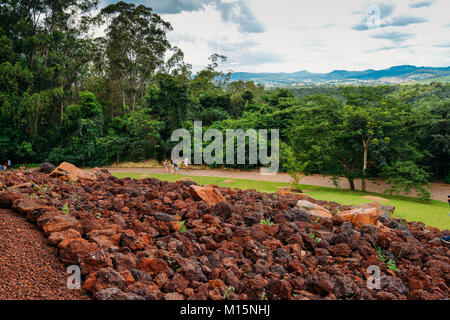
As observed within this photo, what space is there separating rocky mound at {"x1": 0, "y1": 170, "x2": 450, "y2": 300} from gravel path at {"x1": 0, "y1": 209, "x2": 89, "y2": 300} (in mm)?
113

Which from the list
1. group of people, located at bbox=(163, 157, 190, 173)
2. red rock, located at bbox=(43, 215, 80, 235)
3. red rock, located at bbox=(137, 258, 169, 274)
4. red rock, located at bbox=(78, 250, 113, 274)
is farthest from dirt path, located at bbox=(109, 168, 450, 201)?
red rock, located at bbox=(78, 250, 113, 274)

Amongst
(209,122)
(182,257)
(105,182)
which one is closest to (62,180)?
(105,182)

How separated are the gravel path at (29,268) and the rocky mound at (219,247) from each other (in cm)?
11

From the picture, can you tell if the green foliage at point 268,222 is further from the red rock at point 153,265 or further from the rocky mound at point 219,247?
the red rock at point 153,265

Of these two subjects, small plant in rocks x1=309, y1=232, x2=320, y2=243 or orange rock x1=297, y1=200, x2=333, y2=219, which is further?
orange rock x1=297, y1=200, x2=333, y2=219

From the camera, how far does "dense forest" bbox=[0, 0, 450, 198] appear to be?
14.4m

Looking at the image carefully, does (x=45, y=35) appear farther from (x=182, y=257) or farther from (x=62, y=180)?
(x=182, y=257)

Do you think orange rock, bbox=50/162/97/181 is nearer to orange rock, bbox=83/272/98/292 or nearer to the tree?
orange rock, bbox=83/272/98/292

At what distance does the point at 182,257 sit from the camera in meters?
3.19

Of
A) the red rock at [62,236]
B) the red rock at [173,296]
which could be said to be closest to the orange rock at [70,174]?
the red rock at [62,236]

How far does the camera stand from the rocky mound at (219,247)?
9.01 feet
